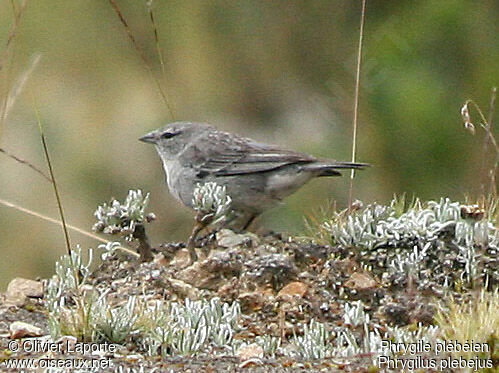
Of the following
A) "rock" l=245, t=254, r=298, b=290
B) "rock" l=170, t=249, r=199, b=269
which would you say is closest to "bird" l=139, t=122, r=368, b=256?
"rock" l=170, t=249, r=199, b=269

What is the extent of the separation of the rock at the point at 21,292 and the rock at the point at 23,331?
627 millimetres

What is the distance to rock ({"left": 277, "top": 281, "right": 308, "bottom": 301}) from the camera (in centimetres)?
588

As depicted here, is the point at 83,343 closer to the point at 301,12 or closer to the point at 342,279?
the point at 342,279

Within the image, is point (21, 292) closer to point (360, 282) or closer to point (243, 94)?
point (360, 282)

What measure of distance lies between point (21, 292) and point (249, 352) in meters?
1.57

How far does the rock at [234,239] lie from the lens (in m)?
6.40

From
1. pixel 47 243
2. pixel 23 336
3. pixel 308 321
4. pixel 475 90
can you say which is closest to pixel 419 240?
pixel 308 321

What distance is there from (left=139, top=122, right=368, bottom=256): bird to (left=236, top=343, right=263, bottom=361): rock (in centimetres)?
218

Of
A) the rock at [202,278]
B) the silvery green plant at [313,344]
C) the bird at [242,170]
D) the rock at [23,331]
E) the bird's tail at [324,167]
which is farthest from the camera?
the bird at [242,170]

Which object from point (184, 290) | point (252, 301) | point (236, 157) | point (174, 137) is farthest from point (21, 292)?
point (174, 137)

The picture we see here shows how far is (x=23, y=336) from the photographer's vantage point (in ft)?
17.6

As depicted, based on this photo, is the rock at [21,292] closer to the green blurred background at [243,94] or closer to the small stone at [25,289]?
the small stone at [25,289]

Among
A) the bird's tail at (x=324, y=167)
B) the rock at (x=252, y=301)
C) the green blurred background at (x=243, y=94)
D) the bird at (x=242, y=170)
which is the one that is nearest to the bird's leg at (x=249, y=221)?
the bird at (x=242, y=170)

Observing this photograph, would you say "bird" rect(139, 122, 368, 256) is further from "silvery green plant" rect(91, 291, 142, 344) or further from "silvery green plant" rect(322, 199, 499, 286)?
"silvery green plant" rect(91, 291, 142, 344)
